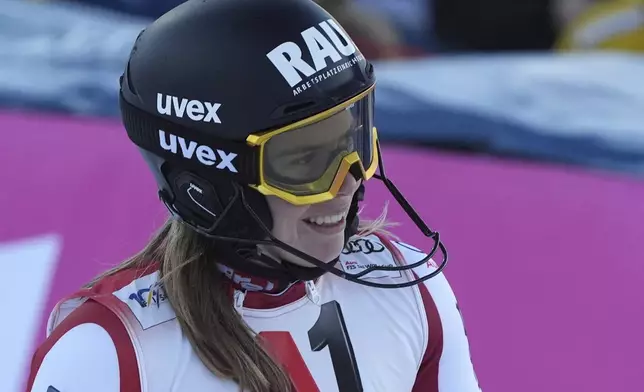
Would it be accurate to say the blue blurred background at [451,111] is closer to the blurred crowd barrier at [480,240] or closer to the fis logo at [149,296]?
the blurred crowd barrier at [480,240]

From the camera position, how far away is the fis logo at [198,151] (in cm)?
116

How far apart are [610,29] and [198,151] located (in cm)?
380

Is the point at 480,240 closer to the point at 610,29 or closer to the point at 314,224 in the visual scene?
the point at 314,224

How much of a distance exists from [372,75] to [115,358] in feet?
1.64

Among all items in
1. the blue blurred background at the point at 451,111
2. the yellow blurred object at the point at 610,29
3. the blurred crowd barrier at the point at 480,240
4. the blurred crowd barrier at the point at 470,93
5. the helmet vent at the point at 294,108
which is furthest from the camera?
the yellow blurred object at the point at 610,29

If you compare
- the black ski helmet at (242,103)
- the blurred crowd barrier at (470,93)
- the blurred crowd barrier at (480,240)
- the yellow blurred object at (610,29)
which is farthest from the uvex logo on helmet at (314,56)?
the yellow blurred object at (610,29)

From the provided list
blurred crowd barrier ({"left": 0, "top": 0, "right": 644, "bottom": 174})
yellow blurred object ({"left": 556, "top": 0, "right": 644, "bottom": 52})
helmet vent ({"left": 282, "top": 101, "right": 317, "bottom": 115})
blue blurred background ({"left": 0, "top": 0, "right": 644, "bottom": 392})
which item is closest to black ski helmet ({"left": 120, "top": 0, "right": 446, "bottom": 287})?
helmet vent ({"left": 282, "top": 101, "right": 317, "bottom": 115})

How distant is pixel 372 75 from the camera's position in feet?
4.06

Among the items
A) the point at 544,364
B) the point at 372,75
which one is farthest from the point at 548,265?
the point at 372,75

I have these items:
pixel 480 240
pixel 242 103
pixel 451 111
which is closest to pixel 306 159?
pixel 242 103

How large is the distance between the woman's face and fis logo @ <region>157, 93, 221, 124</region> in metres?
0.13

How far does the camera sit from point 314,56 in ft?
3.80

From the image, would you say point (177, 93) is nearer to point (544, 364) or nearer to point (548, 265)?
point (544, 364)

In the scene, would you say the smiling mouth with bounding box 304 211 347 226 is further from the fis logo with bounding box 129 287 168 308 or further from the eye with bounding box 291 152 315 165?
the fis logo with bounding box 129 287 168 308
